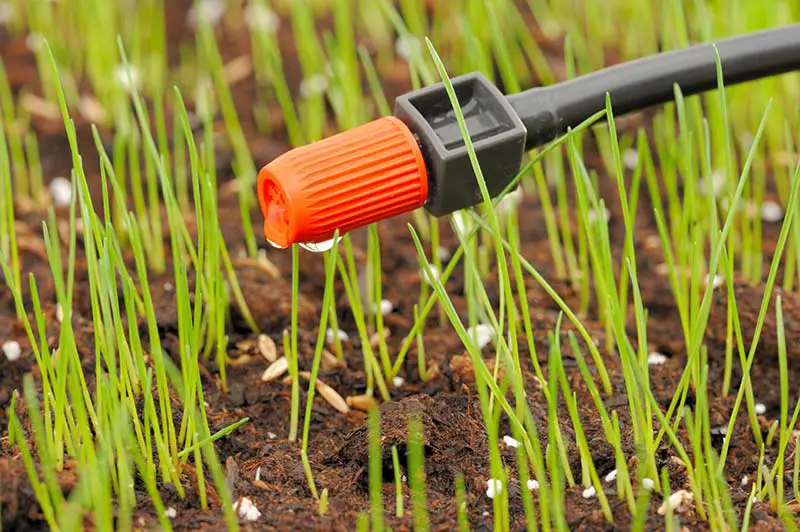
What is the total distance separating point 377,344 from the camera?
1645 millimetres

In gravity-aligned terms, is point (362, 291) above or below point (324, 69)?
below

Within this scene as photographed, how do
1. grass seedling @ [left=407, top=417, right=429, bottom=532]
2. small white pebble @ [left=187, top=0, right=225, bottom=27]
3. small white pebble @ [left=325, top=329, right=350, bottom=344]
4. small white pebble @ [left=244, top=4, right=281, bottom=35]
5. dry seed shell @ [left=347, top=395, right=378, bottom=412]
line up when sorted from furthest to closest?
small white pebble @ [left=187, top=0, right=225, bottom=27], small white pebble @ [left=244, top=4, right=281, bottom=35], small white pebble @ [left=325, top=329, right=350, bottom=344], dry seed shell @ [left=347, top=395, right=378, bottom=412], grass seedling @ [left=407, top=417, right=429, bottom=532]

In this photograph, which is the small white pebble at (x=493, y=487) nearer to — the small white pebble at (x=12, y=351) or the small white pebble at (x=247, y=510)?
the small white pebble at (x=247, y=510)

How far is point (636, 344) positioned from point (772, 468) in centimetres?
32

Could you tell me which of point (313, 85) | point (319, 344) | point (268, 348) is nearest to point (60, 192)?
point (313, 85)

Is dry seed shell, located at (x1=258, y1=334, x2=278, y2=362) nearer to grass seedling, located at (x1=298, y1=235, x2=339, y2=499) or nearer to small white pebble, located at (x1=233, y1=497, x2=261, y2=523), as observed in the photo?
grass seedling, located at (x1=298, y1=235, x2=339, y2=499)

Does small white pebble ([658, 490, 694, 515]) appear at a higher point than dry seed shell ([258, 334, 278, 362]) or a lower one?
lower

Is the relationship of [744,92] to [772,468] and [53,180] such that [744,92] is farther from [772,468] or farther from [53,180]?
[53,180]

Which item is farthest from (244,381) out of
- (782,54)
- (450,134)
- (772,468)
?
(782,54)

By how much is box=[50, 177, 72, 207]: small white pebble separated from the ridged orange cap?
2.80ft

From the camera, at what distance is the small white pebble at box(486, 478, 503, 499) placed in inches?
46.6

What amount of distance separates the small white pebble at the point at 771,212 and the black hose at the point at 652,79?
1.84 ft

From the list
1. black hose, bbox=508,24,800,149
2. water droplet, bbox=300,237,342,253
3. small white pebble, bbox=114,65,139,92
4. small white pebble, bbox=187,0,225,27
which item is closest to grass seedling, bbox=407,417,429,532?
water droplet, bbox=300,237,342,253

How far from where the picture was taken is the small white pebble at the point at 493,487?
1.18m
